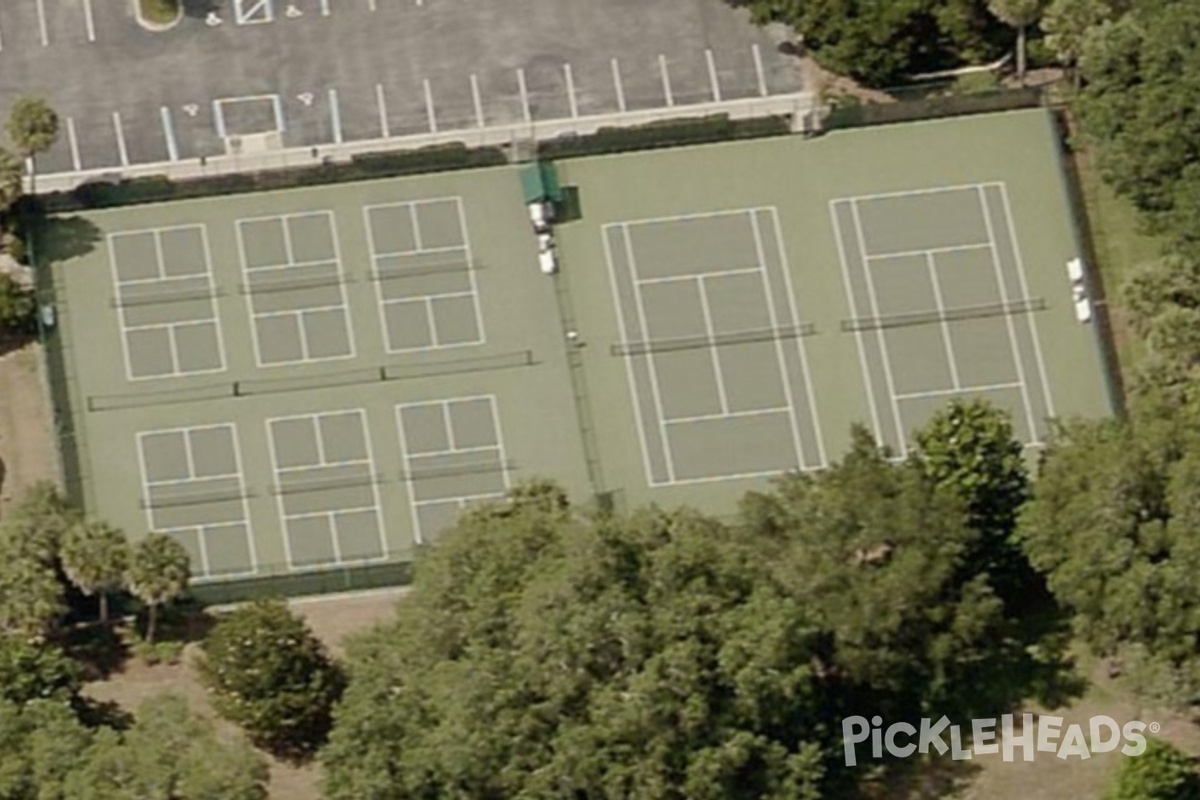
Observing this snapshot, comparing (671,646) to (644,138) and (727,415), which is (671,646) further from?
(644,138)

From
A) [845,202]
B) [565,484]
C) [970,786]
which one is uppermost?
[845,202]

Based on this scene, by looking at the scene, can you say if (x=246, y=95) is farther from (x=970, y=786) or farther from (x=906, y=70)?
(x=970, y=786)

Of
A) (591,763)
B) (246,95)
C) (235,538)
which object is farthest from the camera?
(246,95)

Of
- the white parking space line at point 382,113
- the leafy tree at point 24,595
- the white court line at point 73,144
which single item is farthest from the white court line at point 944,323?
the leafy tree at point 24,595

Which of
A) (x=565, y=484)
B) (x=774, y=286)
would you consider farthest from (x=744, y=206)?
(x=565, y=484)

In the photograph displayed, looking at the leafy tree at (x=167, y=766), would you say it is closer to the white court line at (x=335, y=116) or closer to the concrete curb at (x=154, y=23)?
the white court line at (x=335, y=116)

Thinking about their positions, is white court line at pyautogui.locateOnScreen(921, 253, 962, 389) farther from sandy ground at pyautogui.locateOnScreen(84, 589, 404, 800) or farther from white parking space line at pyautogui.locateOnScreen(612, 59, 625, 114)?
sandy ground at pyautogui.locateOnScreen(84, 589, 404, 800)

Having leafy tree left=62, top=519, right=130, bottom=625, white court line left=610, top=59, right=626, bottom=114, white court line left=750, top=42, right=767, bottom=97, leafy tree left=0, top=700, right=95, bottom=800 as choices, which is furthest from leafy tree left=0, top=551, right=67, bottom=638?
white court line left=750, top=42, right=767, bottom=97
